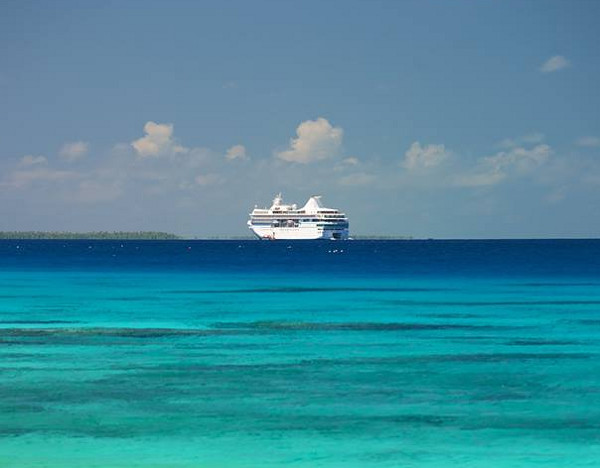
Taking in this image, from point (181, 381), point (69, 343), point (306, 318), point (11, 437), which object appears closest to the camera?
point (11, 437)

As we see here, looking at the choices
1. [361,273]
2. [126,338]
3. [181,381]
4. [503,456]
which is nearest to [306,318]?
[126,338]

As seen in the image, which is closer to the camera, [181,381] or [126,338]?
[181,381]

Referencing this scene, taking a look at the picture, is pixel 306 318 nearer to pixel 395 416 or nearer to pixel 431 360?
pixel 431 360

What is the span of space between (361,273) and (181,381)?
57.1 meters

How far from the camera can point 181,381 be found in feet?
71.8

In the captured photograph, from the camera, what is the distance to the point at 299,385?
2141cm

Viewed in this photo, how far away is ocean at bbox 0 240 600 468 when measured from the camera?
16.2 metres

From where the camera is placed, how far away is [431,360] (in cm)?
2519

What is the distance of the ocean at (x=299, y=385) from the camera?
Answer: 53.2ft

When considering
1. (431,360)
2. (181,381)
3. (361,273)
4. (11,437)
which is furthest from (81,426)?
(361,273)

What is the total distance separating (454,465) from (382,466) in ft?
2.98

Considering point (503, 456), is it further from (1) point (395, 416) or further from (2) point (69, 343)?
(2) point (69, 343)

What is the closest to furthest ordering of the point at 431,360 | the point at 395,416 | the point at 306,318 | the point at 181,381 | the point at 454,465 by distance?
1. the point at 454,465
2. the point at 395,416
3. the point at 181,381
4. the point at 431,360
5. the point at 306,318

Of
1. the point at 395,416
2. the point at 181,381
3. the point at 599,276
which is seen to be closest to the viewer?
the point at 395,416
